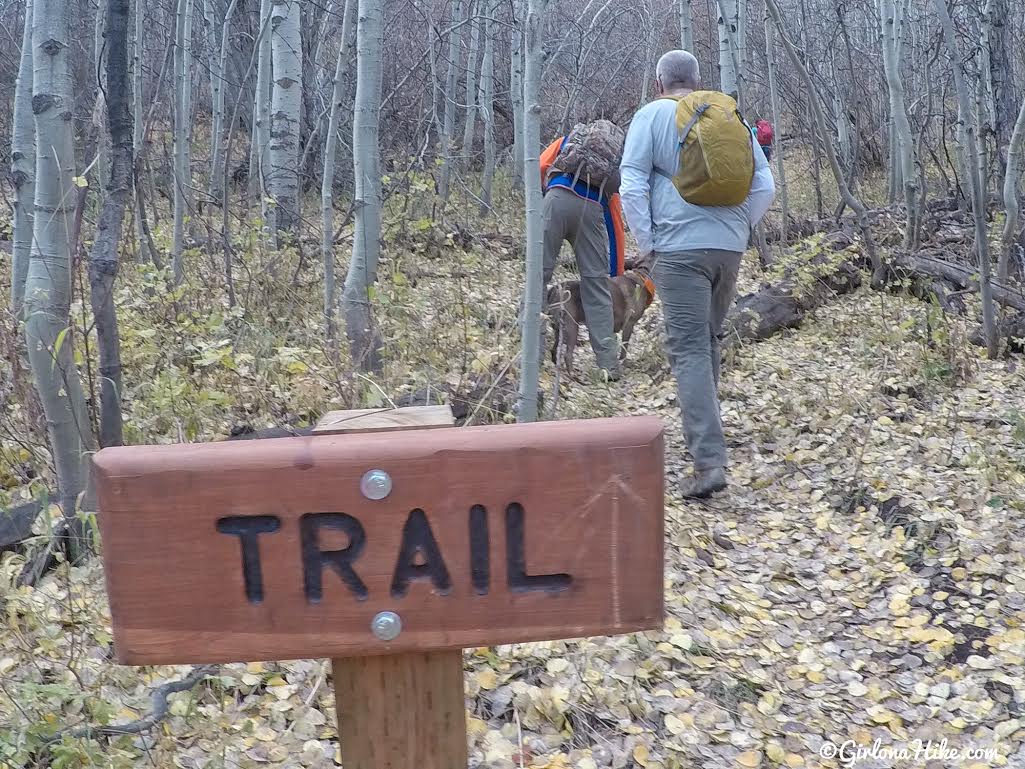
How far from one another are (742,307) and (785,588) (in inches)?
152

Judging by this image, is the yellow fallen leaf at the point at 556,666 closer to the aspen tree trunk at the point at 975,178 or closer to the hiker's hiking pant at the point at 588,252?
the hiker's hiking pant at the point at 588,252

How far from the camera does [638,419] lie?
114cm

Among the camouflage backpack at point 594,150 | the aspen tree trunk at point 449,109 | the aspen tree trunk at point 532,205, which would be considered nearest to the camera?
the aspen tree trunk at point 532,205

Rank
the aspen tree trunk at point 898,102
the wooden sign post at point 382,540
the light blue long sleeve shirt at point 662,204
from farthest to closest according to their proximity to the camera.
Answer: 1. the aspen tree trunk at point 898,102
2. the light blue long sleeve shirt at point 662,204
3. the wooden sign post at point 382,540

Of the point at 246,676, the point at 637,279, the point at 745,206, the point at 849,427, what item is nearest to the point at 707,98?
the point at 745,206

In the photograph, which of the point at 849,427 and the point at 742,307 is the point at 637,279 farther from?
the point at 849,427

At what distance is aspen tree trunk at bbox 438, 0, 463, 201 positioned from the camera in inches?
406

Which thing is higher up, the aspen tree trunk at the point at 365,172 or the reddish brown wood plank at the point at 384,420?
the aspen tree trunk at the point at 365,172

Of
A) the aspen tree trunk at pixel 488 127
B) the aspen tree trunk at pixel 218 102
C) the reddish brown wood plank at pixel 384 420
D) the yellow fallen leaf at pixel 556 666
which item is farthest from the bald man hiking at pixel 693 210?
the aspen tree trunk at pixel 218 102

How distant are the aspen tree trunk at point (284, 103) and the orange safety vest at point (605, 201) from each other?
2.92 meters

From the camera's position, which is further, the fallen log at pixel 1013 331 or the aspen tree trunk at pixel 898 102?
the aspen tree trunk at pixel 898 102

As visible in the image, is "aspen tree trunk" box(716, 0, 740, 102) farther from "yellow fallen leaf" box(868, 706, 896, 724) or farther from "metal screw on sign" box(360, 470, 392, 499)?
"metal screw on sign" box(360, 470, 392, 499)

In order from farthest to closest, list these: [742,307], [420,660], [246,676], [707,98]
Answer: [742,307], [707,98], [246,676], [420,660]

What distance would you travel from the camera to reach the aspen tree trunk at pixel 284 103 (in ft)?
26.7
